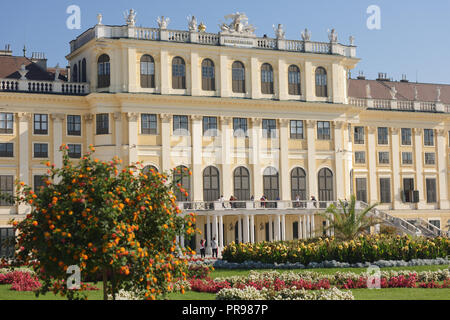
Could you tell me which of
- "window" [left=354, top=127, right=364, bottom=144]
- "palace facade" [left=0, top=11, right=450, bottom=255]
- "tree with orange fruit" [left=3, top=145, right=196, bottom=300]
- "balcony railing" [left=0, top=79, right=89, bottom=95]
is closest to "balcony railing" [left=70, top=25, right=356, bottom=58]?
"palace facade" [left=0, top=11, right=450, bottom=255]

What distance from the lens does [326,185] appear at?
5266cm

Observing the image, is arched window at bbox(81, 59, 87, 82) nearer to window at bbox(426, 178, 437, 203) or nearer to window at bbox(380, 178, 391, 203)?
window at bbox(380, 178, 391, 203)

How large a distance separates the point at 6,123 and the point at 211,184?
14384 mm

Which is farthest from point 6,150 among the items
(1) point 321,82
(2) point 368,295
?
(2) point 368,295

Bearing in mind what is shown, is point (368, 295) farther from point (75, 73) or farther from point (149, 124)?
point (75, 73)

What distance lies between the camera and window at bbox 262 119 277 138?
2008 inches

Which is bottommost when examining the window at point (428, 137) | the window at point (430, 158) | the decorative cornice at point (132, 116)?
the window at point (430, 158)

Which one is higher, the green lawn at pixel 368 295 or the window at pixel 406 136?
the window at pixel 406 136

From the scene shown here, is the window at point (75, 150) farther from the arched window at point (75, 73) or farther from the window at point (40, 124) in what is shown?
the arched window at point (75, 73)

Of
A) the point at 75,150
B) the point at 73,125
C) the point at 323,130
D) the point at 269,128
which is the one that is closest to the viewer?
the point at 75,150

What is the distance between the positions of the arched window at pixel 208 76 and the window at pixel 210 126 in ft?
7.12

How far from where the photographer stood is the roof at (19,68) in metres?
49.1

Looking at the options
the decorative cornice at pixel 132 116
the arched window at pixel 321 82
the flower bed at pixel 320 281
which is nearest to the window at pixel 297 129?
the arched window at pixel 321 82
